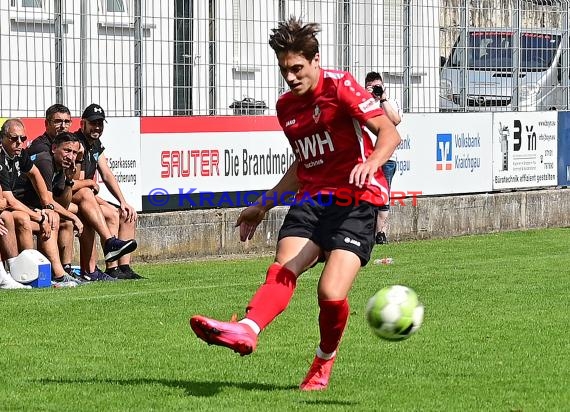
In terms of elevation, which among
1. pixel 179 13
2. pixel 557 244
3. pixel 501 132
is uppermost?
pixel 179 13

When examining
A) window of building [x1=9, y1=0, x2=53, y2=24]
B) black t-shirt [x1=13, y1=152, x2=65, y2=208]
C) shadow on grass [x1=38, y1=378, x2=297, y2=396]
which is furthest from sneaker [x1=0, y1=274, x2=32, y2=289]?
shadow on grass [x1=38, y1=378, x2=297, y2=396]

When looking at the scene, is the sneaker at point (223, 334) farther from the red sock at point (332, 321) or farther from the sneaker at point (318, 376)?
the sneaker at point (318, 376)

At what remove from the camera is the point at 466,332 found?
10.1 meters

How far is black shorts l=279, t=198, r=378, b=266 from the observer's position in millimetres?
7645

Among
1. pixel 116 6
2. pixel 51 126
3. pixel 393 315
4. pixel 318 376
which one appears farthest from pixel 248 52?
pixel 393 315

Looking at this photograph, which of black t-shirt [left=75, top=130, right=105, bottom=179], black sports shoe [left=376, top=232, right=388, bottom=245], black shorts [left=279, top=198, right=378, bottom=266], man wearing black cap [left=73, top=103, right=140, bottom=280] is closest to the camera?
black shorts [left=279, top=198, right=378, bottom=266]

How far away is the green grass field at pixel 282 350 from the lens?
742 cm

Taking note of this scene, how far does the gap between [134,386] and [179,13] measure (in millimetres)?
9477

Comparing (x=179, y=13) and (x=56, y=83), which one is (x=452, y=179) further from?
(x=56, y=83)

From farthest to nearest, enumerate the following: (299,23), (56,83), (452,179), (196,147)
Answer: (452,179) → (196,147) → (56,83) → (299,23)

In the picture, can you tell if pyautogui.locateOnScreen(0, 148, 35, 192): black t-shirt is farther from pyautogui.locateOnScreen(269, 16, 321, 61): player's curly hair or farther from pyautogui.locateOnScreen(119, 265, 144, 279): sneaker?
pyautogui.locateOnScreen(269, 16, 321, 61): player's curly hair

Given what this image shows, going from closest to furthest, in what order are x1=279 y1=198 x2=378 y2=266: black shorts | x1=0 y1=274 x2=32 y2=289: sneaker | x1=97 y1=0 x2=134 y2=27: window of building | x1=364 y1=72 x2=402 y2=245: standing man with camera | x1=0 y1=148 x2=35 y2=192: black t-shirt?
x1=279 y1=198 x2=378 y2=266: black shorts, x1=0 y1=274 x2=32 y2=289: sneaker, x1=0 y1=148 x2=35 y2=192: black t-shirt, x1=97 y1=0 x2=134 y2=27: window of building, x1=364 y1=72 x2=402 y2=245: standing man with camera

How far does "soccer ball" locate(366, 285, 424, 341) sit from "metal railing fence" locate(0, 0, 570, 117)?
836cm

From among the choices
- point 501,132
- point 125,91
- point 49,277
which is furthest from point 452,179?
point 49,277
